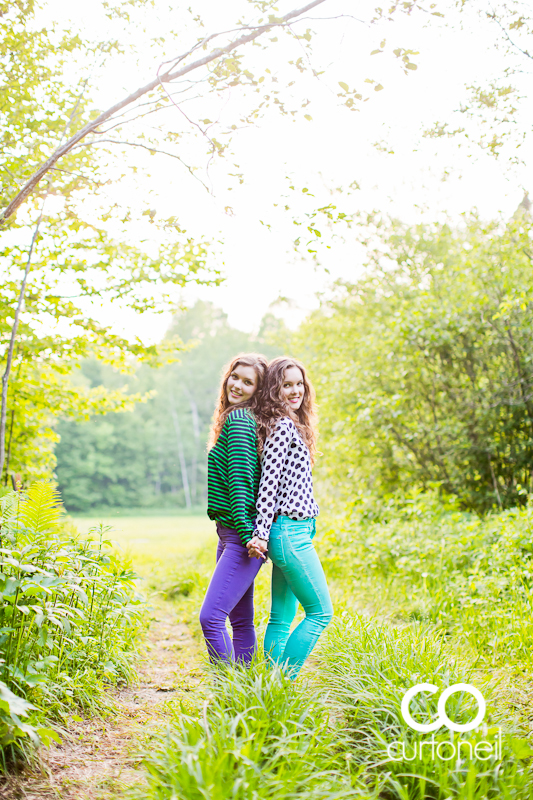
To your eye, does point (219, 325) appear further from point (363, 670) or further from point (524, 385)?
point (363, 670)

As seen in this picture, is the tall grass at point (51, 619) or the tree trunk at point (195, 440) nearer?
the tall grass at point (51, 619)

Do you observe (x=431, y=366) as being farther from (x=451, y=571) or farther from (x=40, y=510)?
(x=40, y=510)

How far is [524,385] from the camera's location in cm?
675

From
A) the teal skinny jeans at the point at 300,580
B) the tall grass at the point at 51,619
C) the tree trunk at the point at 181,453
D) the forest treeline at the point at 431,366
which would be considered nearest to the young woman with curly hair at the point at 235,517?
the teal skinny jeans at the point at 300,580

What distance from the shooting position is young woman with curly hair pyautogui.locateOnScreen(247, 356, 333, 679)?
2912 mm

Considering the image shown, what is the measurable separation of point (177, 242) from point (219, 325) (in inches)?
1597

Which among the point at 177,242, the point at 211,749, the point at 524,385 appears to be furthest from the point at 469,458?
the point at 211,749

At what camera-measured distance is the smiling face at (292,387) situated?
3.28 m

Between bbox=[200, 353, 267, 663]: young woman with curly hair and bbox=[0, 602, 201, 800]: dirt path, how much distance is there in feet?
1.42

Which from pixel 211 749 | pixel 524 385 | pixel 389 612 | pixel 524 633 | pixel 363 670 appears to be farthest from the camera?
pixel 524 385

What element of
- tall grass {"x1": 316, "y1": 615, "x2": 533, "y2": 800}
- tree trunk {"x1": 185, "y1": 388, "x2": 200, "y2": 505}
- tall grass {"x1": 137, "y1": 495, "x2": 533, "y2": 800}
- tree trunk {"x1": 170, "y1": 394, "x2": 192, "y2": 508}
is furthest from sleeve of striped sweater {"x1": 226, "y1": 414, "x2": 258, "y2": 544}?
tree trunk {"x1": 170, "y1": 394, "x2": 192, "y2": 508}

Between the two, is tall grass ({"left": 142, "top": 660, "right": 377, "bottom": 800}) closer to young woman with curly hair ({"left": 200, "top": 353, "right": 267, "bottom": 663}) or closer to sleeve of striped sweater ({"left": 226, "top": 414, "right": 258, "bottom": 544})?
young woman with curly hair ({"left": 200, "top": 353, "right": 267, "bottom": 663})

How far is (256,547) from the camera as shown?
2852 millimetres

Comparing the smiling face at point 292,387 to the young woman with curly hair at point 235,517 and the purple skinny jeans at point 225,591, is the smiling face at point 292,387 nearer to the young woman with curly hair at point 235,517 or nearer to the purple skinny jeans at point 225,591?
the young woman with curly hair at point 235,517
